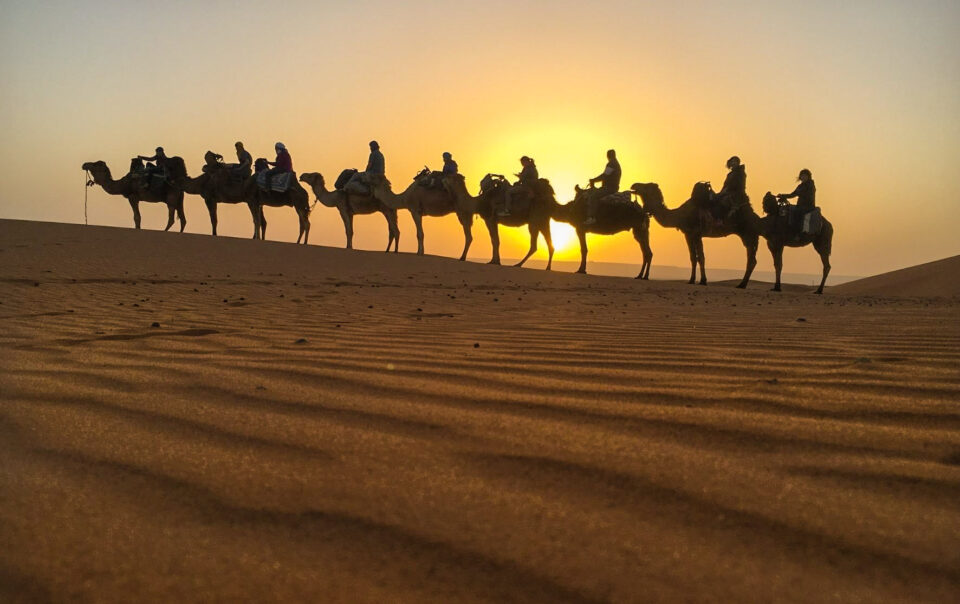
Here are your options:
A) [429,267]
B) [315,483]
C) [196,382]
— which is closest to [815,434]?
[315,483]

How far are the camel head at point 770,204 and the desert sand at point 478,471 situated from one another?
15.8m

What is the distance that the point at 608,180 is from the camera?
20.0 metres

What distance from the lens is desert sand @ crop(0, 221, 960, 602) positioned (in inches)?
49.3

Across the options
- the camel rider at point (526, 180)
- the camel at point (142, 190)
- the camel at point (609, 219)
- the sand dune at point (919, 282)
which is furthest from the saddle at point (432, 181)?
the sand dune at point (919, 282)

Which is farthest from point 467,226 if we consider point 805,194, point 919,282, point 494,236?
point 919,282

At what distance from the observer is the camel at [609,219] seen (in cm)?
2027

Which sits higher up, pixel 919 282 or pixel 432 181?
pixel 432 181

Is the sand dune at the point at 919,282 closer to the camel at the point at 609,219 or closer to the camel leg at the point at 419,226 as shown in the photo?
the camel at the point at 609,219

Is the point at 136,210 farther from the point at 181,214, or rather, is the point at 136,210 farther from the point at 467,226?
the point at 467,226

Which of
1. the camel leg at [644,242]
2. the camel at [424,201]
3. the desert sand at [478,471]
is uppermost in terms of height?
the camel at [424,201]

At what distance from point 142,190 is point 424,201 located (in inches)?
329

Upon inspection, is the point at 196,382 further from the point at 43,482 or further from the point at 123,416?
the point at 43,482

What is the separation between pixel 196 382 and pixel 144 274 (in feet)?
31.1

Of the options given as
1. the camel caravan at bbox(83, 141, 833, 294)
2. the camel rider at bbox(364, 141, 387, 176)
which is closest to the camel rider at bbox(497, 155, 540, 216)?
the camel caravan at bbox(83, 141, 833, 294)
